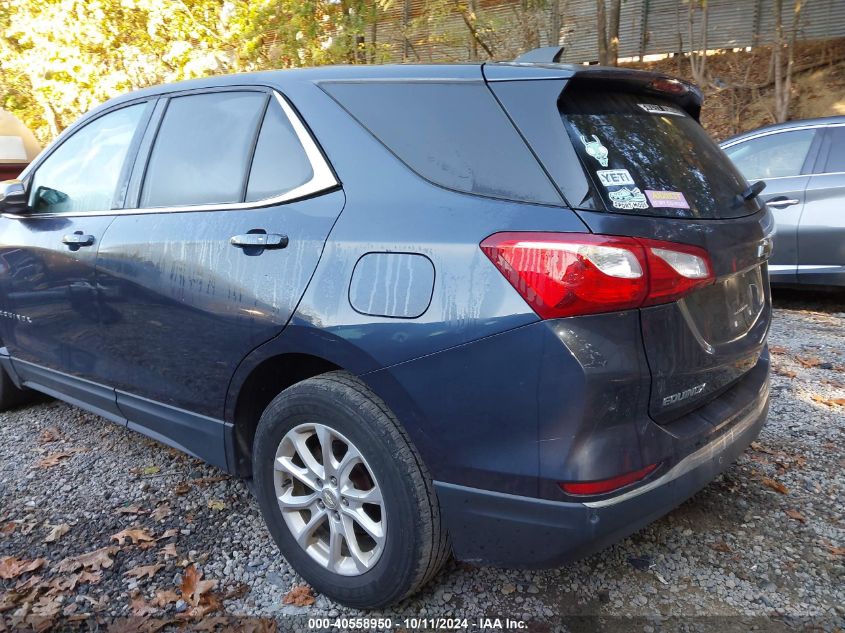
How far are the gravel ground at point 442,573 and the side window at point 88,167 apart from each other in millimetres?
1348

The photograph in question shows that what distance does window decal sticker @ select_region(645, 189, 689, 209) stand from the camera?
195 cm

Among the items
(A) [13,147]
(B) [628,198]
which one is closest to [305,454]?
(B) [628,198]

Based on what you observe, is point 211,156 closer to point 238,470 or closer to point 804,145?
point 238,470

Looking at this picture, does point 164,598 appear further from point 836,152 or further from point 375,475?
point 836,152

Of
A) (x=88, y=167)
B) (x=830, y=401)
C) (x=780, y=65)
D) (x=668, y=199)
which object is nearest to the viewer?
(x=668, y=199)

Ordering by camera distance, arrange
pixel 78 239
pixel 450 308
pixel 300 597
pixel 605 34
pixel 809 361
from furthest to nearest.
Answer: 1. pixel 605 34
2. pixel 809 361
3. pixel 78 239
4. pixel 300 597
5. pixel 450 308

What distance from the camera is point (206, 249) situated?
250 centimetres

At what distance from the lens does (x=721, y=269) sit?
78.9 inches

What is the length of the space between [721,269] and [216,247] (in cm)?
172

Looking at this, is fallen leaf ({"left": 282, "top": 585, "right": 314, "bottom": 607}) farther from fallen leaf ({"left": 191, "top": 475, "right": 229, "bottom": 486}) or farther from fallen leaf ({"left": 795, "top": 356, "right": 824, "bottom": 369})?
fallen leaf ({"left": 795, "top": 356, "right": 824, "bottom": 369})

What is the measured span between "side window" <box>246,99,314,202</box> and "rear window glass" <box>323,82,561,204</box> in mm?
244

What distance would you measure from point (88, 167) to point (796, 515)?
361 centimetres

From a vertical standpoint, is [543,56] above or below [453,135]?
above

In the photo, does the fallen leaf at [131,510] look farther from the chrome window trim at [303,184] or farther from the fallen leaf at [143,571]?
the chrome window trim at [303,184]
